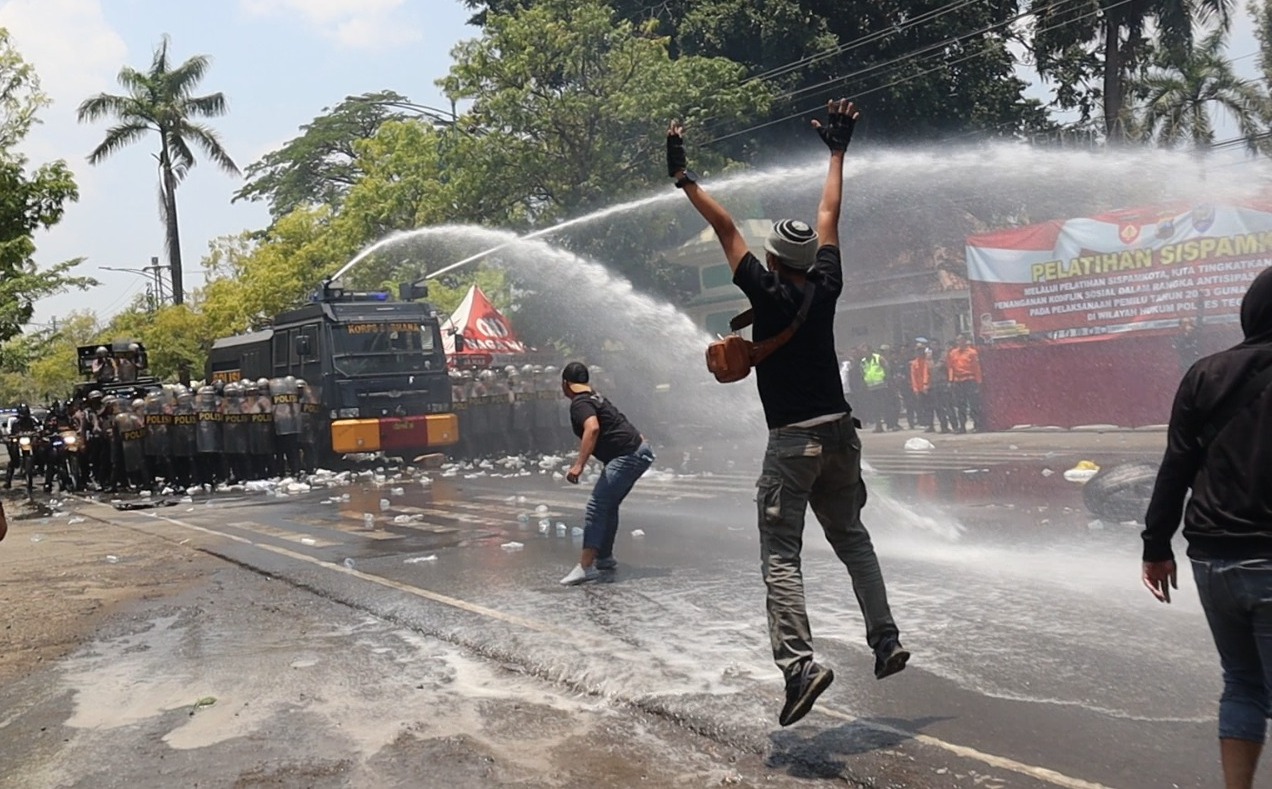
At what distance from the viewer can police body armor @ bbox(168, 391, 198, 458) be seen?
19.9 metres

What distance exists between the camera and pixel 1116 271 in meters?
18.5

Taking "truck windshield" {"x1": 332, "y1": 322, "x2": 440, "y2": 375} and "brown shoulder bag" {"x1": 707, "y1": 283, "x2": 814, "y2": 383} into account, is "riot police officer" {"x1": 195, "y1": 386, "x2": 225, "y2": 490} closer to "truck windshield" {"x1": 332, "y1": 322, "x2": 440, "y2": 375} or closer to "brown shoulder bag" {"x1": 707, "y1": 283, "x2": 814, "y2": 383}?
"truck windshield" {"x1": 332, "y1": 322, "x2": 440, "y2": 375}

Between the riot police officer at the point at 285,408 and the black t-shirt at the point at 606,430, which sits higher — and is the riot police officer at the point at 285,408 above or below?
above

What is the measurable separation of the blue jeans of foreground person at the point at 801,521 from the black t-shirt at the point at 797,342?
93 mm

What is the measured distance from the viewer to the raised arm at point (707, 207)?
4664 mm

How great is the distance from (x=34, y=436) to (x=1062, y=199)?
21.2 metres

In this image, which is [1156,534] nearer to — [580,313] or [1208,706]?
[1208,706]

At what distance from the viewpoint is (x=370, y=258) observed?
3625 cm

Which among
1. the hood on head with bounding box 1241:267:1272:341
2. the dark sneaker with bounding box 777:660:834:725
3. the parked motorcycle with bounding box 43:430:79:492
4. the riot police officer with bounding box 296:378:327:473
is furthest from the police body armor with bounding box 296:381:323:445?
the hood on head with bounding box 1241:267:1272:341

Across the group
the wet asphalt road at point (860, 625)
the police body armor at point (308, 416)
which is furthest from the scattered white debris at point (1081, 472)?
the police body armor at point (308, 416)

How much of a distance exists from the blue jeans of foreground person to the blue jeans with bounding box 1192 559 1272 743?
1470mm

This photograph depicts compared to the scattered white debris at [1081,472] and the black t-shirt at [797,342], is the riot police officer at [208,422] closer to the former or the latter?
the scattered white debris at [1081,472]

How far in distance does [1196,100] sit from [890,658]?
40599mm

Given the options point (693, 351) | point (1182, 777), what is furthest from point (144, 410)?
point (1182, 777)
